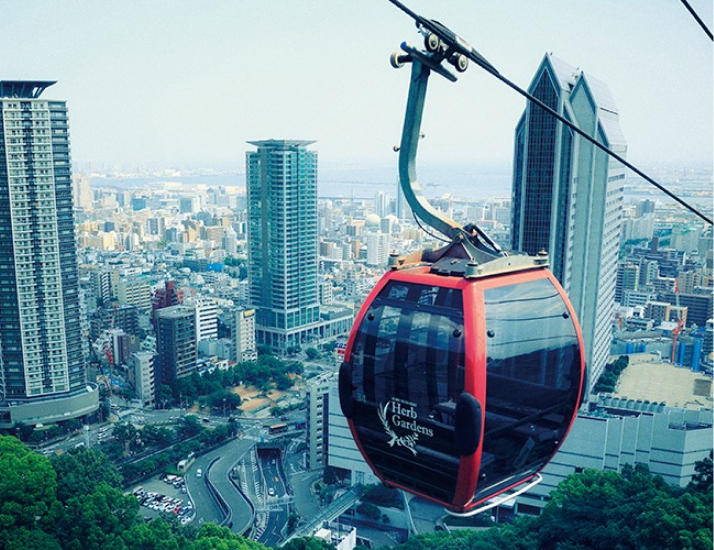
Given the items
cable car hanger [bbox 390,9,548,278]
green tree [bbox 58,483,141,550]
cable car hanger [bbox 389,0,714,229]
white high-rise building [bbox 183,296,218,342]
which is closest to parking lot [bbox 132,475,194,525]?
green tree [bbox 58,483,141,550]

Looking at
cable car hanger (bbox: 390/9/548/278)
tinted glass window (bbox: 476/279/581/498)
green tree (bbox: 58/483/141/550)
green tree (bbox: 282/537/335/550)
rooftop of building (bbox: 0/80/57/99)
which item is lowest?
green tree (bbox: 282/537/335/550)

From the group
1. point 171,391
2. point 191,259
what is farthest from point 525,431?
point 191,259

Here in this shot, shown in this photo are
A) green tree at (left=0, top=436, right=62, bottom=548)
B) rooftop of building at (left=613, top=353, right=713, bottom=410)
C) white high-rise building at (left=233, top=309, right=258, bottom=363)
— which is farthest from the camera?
white high-rise building at (left=233, top=309, right=258, bottom=363)

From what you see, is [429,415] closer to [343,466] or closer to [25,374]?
[343,466]

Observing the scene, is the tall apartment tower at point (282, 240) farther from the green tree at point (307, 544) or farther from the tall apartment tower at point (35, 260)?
the green tree at point (307, 544)

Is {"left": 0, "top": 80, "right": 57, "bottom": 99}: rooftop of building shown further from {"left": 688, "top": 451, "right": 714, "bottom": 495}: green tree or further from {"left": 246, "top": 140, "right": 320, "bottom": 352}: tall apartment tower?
{"left": 688, "top": 451, "right": 714, "bottom": 495}: green tree

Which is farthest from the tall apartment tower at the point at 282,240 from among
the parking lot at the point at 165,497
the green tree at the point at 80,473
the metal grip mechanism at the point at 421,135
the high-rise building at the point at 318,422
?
the metal grip mechanism at the point at 421,135

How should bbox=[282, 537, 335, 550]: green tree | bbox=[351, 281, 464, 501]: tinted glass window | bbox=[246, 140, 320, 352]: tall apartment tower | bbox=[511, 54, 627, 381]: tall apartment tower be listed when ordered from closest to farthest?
bbox=[351, 281, 464, 501]: tinted glass window, bbox=[282, 537, 335, 550]: green tree, bbox=[511, 54, 627, 381]: tall apartment tower, bbox=[246, 140, 320, 352]: tall apartment tower
